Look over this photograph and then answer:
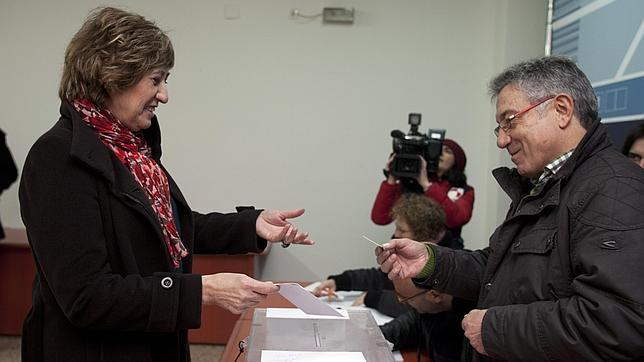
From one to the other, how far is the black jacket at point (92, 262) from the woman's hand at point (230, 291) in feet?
0.09

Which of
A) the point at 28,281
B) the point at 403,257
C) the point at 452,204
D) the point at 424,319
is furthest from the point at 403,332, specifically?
the point at 28,281

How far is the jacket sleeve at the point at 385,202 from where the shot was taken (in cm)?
331

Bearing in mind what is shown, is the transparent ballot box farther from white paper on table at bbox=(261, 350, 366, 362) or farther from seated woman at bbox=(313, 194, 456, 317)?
seated woman at bbox=(313, 194, 456, 317)

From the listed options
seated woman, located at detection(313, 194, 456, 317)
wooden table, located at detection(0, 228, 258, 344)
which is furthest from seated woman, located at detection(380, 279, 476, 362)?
wooden table, located at detection(0, 228, 258, 344)

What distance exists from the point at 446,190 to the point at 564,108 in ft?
6.24

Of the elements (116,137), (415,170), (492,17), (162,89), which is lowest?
(415,170)

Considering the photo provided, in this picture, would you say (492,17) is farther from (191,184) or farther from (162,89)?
(162,89)

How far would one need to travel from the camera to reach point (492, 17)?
4.12m

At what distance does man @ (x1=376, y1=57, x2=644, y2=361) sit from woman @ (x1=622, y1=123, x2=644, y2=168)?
101cm

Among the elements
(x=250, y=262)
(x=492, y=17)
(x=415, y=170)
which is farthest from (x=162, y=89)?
(x=492, y=17)

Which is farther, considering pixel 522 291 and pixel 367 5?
pixel 367 5

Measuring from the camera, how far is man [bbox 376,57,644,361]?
3.68 ft

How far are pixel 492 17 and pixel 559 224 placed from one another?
320cm

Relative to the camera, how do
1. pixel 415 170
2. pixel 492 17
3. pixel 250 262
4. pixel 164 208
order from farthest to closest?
pixel 492 17
pixel 250 262
pixel 415 170
pixel 164 208
